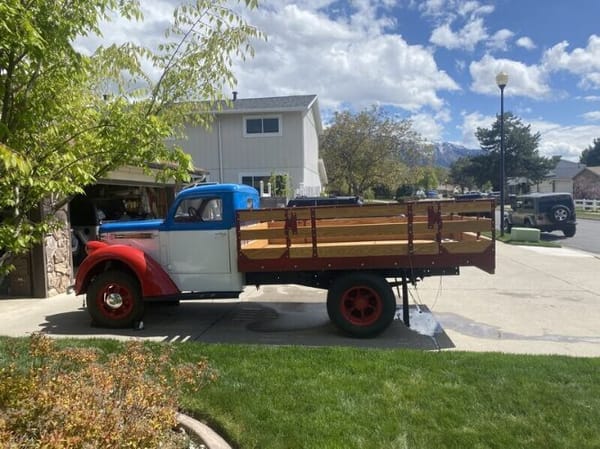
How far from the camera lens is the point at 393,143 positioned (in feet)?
136

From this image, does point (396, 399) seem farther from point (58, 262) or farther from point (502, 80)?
point (502, 80)

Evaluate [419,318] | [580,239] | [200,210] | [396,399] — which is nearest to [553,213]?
[580,239]

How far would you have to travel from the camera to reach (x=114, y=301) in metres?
6.58

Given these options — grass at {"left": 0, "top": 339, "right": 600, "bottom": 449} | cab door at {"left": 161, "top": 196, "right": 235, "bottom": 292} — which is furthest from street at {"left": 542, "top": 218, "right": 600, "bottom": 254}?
cab door at {"left": 161, "top": 196, "right": 235, "bottom": 292}

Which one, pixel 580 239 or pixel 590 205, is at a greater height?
pixel 590 205

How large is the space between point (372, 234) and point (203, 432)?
3.50 m

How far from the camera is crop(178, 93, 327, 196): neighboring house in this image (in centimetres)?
2120

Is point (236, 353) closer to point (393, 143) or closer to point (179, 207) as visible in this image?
point (179, 207)

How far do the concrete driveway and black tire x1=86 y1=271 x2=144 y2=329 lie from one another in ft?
0.66

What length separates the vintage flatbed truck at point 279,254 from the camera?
6020 mm

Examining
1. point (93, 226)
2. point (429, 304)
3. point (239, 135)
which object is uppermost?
point (239, 135)

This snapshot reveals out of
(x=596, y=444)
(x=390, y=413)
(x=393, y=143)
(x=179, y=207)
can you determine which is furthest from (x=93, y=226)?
(x=393, y=143)

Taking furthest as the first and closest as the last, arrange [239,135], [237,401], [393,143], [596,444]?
[393,143] → [239,135] → [237,401] → [596,444]

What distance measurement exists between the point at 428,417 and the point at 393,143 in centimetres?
3959
